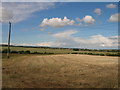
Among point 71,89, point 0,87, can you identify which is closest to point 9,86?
point 0,87

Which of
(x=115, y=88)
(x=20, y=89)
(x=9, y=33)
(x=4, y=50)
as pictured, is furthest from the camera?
(x=4, y=50)

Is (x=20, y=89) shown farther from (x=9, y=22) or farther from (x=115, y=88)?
(x=9, y=22)

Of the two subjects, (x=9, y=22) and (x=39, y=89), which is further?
(x=9, y=22)

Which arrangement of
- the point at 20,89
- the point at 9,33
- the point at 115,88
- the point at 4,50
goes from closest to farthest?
the point at 20,89 < the point at 115,88 < the point at 9,33 < the point at 4,50

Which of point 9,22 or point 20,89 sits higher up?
point 9,22

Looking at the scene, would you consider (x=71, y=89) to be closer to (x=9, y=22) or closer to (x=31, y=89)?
(x=31, y=89)

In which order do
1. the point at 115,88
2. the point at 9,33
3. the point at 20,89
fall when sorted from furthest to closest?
the point at 9,33 → the point at 115,88 → the point at 20,89

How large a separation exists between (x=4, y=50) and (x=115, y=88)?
57357 mm

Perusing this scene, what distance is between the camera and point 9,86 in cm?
1002

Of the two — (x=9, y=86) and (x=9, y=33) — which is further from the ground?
(x=9, y=33)

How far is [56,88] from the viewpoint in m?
9.70

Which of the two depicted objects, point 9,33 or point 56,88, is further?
point 9,33

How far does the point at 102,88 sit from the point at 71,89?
170 cm

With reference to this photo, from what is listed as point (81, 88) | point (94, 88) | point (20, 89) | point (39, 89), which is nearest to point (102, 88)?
point (94, 88)
